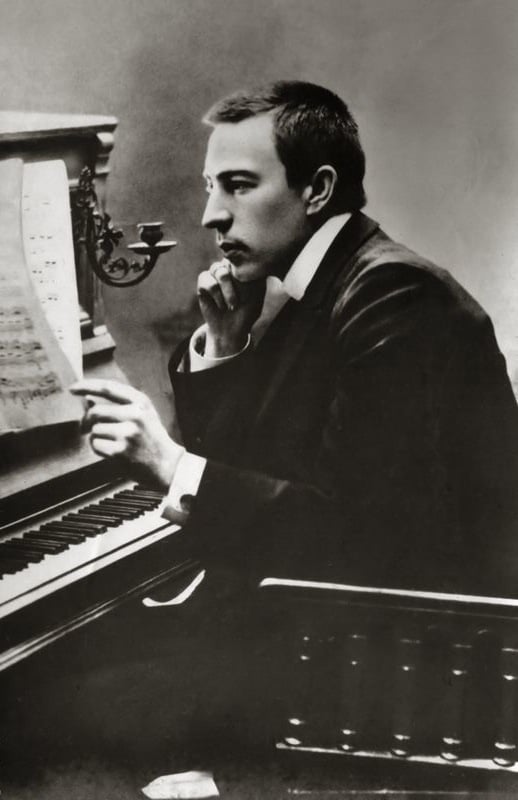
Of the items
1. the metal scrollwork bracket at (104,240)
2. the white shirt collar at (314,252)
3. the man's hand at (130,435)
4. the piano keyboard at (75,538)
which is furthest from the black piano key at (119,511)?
the white shirt collar at (314,252)

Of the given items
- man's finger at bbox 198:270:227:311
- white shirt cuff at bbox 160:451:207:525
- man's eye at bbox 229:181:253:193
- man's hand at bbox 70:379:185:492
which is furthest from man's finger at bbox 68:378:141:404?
man's eye at bbox 229:181:253:193

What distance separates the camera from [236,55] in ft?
6.86

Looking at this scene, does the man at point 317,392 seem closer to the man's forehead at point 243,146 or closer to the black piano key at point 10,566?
the man's forehead at point 243,146

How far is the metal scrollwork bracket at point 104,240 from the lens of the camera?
2092 mm

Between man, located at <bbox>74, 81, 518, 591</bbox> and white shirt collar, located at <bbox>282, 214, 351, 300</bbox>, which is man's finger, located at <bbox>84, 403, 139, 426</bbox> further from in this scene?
white shirt collar, located at <bbox>282, 214, 351, 300</bbox>

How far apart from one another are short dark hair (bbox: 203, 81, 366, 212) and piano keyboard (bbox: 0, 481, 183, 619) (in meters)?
0.90

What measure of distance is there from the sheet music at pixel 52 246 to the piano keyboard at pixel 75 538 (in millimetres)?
340

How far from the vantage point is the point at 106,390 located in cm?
210

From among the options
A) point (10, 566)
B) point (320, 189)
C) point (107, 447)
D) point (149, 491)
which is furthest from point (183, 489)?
point (320, 189)

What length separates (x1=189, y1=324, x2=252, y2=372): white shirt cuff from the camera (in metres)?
2.14

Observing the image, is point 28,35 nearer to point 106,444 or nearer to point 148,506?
point 106,444

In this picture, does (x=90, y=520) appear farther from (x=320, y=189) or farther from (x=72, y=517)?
(x=320, y=189)

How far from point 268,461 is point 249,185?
691 millimetres

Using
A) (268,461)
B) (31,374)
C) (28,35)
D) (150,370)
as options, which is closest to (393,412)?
(268,461)
